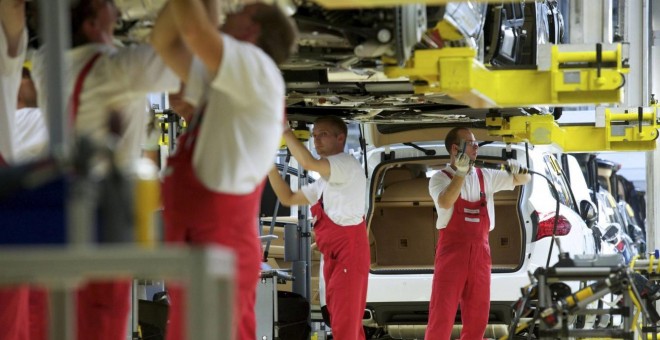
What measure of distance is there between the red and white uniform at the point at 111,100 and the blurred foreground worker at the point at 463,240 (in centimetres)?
430

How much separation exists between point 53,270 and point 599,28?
675 cm

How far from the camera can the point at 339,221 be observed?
28.0ft

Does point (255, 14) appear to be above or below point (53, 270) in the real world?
above

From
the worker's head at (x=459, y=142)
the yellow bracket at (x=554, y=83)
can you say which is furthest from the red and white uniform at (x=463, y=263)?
the yellow bracket at (x=554, y=83)

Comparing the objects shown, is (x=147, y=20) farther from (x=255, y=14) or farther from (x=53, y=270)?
(x=53, y=270)

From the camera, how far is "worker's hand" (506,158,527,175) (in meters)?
9.02

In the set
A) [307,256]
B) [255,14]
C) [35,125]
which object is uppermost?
[255,14]

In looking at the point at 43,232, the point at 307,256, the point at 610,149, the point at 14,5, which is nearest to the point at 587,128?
the point at 610,149

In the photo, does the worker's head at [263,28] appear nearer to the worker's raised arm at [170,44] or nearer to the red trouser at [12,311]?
the worker's raised arm at [170,44]

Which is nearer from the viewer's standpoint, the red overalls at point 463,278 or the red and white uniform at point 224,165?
the red and white uniform at point 224,165

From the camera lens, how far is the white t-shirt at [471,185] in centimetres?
896

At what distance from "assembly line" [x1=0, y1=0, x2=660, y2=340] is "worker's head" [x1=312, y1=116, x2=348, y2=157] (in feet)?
0.05

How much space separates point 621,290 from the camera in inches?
250

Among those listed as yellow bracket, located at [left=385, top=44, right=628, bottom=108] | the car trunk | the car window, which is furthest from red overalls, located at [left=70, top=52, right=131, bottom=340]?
the car trunk
